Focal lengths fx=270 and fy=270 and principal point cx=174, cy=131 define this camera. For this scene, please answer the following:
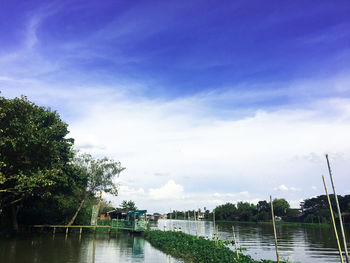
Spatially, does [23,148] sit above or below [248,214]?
above

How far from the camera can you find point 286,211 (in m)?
93.8

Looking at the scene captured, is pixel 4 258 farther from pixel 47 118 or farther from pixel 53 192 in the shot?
pixel 47 118

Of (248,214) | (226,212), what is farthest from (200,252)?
(226,212)

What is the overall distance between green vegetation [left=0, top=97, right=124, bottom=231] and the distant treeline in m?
31.8

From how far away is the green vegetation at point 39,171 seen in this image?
19047mm

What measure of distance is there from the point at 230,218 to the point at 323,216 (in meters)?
46.9

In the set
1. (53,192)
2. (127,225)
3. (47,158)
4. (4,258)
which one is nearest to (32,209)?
(53,192)

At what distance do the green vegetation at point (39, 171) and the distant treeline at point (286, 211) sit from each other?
3183 cm

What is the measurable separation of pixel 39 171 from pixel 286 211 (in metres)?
92.0

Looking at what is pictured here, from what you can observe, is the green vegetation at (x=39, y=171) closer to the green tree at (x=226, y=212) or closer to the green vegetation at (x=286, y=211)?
the green vegetation at (x=286, y=211)

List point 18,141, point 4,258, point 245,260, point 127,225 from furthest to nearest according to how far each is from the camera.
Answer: point 127,225 → point 18,141 → point 4,258 → point 245,260

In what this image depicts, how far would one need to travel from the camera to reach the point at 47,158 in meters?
21.4

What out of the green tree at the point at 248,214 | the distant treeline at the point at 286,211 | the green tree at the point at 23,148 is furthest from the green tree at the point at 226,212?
the green tree at the point at 23,148

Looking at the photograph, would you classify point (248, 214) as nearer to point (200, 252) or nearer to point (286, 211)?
point (286, 211)
